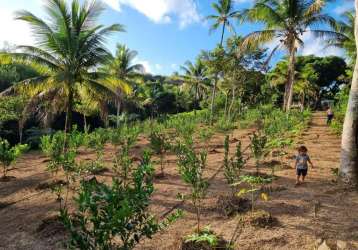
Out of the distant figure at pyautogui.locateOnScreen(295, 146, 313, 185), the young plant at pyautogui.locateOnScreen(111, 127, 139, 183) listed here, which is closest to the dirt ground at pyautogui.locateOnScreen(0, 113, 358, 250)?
the distant figure at pyautogui.locateOnScreen(295, 146, 313, 185)

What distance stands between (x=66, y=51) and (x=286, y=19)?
12.8 metres

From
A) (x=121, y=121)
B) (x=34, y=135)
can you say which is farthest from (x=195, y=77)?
(x=34, y=135)

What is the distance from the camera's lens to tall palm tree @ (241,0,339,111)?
18281 millimetres

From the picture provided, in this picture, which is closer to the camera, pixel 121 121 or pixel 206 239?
pixel 206 239

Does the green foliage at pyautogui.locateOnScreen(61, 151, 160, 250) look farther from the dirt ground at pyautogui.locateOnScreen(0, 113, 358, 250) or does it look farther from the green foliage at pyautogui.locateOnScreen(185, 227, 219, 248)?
the dirt ground at pyautogui.locateOnScreen(0, 113, 358, 250)

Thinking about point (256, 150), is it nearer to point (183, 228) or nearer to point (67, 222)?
point (183, 228)

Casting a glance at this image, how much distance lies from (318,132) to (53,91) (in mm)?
11686

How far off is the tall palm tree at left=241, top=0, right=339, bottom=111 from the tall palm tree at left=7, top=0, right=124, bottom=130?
28.0 ft

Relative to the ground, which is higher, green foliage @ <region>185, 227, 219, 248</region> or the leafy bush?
green foliage @ <region>185, 227, 219, 248</region>

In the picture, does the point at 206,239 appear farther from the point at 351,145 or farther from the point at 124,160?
the point at 351,145

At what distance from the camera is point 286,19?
19.4m

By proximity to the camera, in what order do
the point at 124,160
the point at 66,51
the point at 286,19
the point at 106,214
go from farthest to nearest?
1. the point at 286,19
2. the point at 66,51
3. the point at 124,160
4. the point at 106,214

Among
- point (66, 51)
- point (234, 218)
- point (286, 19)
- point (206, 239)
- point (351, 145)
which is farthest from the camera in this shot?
point (286, 19)

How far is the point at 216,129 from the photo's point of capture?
18.1 m
